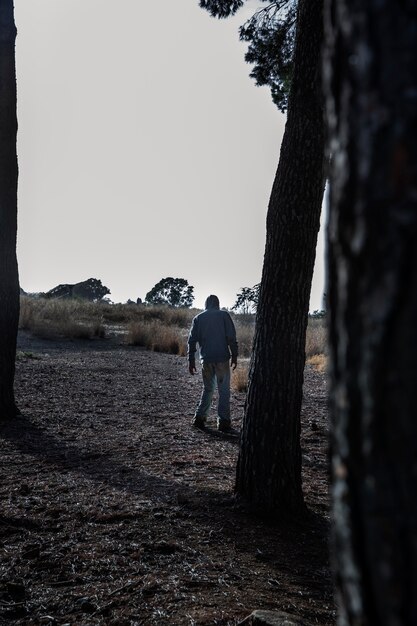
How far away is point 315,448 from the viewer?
26.7 ft

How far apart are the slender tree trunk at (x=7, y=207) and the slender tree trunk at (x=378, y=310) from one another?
27.6 feet

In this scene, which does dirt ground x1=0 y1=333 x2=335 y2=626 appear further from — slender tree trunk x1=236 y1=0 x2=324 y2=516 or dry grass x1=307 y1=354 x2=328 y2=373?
dry grass x1=307 y1=354 x2=328 y2=373

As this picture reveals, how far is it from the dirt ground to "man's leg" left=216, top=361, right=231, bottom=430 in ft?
1.54

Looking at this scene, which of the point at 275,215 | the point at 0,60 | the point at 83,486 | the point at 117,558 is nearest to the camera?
the point at 117,558

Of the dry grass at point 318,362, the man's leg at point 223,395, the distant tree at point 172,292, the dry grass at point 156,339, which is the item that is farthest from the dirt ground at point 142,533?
the distant tree at point 172,292

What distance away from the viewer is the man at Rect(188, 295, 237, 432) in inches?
367

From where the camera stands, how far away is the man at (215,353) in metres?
9.33

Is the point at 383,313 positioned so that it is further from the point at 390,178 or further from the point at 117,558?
the point at 117,558

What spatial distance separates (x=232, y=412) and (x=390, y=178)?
10141 mm

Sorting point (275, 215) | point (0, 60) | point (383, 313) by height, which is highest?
point (0, 60)

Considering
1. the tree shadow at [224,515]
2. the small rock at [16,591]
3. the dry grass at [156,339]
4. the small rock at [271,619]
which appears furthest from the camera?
the dry grass at [156,339]

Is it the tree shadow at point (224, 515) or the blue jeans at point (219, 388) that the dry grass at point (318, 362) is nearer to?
the blue jeans at point (219, 388)

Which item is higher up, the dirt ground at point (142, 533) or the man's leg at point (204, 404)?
the man's leg at point (204, 404)

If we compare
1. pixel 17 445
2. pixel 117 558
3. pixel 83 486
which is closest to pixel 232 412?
pixel 17 445
